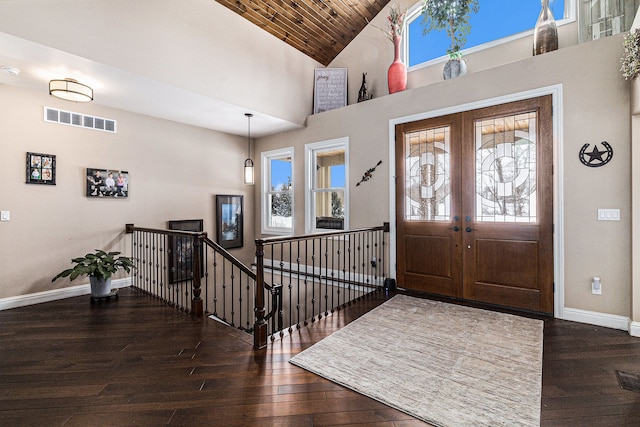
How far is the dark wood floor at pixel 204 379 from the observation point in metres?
1.76

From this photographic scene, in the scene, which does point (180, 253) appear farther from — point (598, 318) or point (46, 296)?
point (598, 318)

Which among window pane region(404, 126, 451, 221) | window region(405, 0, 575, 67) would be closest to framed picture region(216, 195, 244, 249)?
window pane region(404, 126, 451, 221)

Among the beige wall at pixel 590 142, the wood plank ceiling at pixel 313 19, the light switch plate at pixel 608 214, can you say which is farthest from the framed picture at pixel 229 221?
the light switch plate at pixel 608 214

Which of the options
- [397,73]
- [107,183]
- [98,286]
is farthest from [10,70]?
[397,73]

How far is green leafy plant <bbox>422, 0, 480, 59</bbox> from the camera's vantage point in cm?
418

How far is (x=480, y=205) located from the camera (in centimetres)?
372

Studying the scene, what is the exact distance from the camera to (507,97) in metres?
3.52

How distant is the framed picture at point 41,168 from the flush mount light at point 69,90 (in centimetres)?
101

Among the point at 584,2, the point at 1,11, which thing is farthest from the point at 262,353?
the point at 584,2

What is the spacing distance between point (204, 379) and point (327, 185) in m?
3.72

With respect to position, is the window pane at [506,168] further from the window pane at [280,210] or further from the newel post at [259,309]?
the window pane at [280,210]

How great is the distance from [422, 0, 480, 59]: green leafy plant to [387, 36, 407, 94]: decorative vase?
1.87 feet

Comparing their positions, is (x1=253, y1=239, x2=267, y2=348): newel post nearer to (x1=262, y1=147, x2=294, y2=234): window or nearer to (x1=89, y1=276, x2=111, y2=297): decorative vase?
(x1=89, y1=276, x2=111, y2=297): decorative vase

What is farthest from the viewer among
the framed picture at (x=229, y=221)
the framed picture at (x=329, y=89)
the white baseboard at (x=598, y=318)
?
the framed picture at (x=229, y=221)
